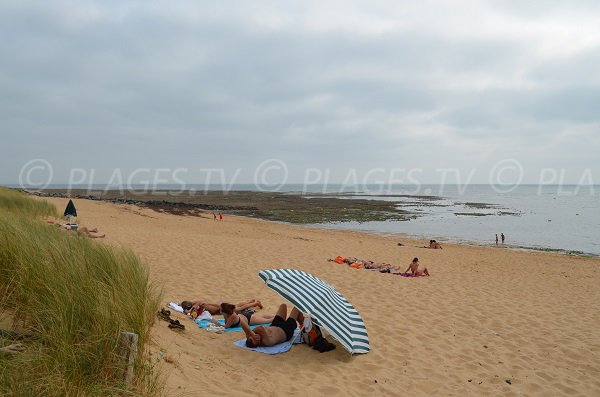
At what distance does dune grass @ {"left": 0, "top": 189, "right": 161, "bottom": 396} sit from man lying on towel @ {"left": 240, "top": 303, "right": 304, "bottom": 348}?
1.27 meters

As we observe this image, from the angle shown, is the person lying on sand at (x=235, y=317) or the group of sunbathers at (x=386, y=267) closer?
the person lying on sand at (x=235, y=317)

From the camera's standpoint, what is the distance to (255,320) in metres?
6.17

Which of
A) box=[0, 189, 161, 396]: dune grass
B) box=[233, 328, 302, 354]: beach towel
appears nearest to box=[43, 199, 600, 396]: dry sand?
box=[233, 328, 302, 354]: beach towel

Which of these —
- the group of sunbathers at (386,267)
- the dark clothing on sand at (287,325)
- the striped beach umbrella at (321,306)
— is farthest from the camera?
the group of sunbathers at (386,267)

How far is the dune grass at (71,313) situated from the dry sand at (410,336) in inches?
23.3

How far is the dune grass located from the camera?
267 centimetres

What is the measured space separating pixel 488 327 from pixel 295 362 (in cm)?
370

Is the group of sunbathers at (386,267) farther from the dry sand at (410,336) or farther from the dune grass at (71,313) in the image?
the dune grass at (71,313)

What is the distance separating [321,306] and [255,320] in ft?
4.78

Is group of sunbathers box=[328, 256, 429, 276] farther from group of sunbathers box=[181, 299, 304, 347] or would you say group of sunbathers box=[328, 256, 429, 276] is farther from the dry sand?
group of sunbathers box=[181, 299, 304, 347]

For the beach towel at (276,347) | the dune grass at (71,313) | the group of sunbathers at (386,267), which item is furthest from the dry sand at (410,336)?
the dune grass at (71,313)

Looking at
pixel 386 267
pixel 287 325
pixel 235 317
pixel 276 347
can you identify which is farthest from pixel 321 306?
pixel 386 267

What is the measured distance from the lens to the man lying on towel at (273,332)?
5.28m

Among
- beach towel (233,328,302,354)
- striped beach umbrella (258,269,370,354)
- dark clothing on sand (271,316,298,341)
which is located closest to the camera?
striped beach umbrella (258,269,370,354)
